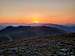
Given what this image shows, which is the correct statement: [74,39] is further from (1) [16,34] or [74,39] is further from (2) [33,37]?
(1) [16,34]

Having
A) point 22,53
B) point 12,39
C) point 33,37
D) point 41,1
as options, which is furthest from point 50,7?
point 22,53

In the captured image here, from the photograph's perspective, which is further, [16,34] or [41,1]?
[41,1]

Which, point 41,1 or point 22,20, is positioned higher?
point 41,1

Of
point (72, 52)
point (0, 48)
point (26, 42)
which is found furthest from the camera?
point (26, 42)

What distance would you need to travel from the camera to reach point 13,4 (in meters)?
2.40

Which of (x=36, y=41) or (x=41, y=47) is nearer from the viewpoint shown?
(x=41, y=47)

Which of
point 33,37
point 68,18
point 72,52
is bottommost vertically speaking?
point 72,52

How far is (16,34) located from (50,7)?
654 millimetres

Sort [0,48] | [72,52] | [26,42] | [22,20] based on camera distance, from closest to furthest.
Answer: [72,52]
[0,48]
[26,42]
[22,20]

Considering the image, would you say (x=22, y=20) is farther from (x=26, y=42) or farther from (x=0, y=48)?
(x=0, y=48)

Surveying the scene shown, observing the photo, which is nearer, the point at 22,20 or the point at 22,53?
the point at 22,53

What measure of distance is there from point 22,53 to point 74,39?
0.81 m

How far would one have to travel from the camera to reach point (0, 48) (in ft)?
6.63

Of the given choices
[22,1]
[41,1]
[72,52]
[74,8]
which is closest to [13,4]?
[22,1]
